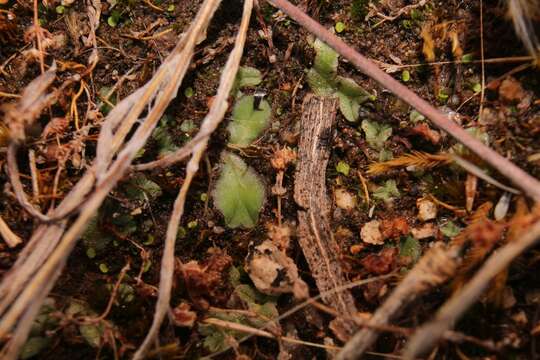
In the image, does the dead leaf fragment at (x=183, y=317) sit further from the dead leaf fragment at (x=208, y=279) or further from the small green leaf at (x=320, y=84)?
the small green leaf at (x=320, y=84)

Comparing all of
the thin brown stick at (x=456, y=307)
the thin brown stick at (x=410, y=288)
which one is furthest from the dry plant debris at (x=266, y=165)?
the thin brown stick at (x=456, y=307)

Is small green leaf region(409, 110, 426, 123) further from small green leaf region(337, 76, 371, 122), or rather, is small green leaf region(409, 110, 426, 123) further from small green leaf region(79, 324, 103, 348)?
small green leaf region(79, 324, 103, 348)

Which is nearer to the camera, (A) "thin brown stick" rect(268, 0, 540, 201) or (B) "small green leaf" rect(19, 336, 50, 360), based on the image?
(A) "thin brown stick" rect(268, 0, 540, 201)

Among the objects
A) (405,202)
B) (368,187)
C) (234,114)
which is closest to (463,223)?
(405,202)

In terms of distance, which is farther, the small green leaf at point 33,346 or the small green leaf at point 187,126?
the small green leaf at point 187,126

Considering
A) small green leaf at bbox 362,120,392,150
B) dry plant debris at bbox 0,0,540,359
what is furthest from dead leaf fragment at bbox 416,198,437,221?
small green leaf at bbox 362,120,392,150

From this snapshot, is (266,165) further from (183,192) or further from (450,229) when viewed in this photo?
(450,229)
